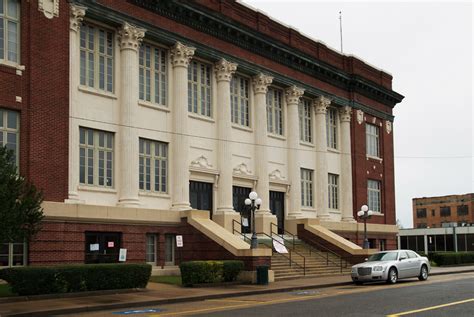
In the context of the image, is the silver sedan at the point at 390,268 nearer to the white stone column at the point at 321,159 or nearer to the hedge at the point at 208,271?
the hedge at the point at 208,271

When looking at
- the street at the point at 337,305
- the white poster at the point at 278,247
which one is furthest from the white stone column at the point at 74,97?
the white poster at the point at 278,247

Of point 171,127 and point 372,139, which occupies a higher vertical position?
point 372,139

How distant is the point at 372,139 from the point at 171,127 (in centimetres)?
2325

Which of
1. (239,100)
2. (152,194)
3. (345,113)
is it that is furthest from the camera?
(345,113)

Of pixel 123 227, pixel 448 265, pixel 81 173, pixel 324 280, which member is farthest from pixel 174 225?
pixel 448 265

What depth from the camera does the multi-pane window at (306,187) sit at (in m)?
44.5

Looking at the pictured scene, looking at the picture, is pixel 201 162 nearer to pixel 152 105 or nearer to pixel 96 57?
pixel 152 105

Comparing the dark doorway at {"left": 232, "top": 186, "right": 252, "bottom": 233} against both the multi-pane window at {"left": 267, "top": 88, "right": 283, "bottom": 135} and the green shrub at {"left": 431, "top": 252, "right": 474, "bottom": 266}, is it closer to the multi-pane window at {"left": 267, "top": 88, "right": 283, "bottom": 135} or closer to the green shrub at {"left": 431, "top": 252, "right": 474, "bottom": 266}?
the multi-pane window at {"left": 267, "top": 88, "right": 283, "bottom": 135}

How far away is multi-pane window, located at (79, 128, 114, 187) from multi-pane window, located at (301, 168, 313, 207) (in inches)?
663

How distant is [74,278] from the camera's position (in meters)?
23.1

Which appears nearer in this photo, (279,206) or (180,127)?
(180,127)

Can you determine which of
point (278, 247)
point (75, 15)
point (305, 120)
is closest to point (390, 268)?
point (278, 247)

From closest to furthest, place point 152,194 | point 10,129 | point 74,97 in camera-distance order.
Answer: point 10,129, point 74,97, point 152,194

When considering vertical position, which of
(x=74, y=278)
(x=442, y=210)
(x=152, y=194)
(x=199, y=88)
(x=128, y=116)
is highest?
(x=199, y=88)
